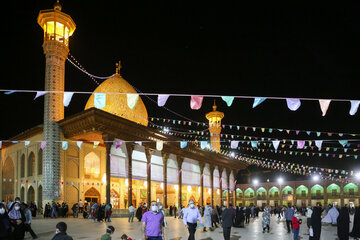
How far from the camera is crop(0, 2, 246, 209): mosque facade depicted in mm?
21828

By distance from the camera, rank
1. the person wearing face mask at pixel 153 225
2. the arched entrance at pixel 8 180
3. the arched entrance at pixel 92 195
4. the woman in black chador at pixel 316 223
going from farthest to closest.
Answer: the arched entrance at pixel 8 180 < the arched entrance at pixel 92 195 < the woman in black chador at pixel 316 223 < the person wearing face mask at pixel 153 225

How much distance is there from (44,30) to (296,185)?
47584 mm

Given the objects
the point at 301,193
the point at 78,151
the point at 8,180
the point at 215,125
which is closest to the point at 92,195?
the point at 78,151

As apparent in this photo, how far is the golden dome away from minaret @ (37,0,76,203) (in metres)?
4.82

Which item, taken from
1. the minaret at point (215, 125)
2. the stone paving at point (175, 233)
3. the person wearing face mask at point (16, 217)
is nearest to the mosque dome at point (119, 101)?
the minaret at point (215, 125)

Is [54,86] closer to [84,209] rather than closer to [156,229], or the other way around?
[84,209]

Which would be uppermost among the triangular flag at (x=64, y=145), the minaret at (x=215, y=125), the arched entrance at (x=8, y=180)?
the minaret at (x=215, y=125)

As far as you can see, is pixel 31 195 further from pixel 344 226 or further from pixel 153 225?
pixel 344 226

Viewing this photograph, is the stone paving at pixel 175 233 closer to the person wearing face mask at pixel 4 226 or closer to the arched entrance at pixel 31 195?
the person wearing face mask at pixel 4 226

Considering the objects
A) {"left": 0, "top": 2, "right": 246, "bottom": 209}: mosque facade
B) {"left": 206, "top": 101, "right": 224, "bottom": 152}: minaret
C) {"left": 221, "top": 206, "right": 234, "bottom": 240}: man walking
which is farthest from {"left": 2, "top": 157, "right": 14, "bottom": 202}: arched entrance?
{"left": 221, "top": 206, "right": 234, "bottom": 240}: man walking

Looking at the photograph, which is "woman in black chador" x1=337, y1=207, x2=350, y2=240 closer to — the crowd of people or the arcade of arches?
the crowd of people

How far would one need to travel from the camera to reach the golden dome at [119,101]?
27438 mm

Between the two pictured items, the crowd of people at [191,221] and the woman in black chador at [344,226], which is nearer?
the crowd of people at [191,221]

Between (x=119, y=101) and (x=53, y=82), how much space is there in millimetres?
6050
